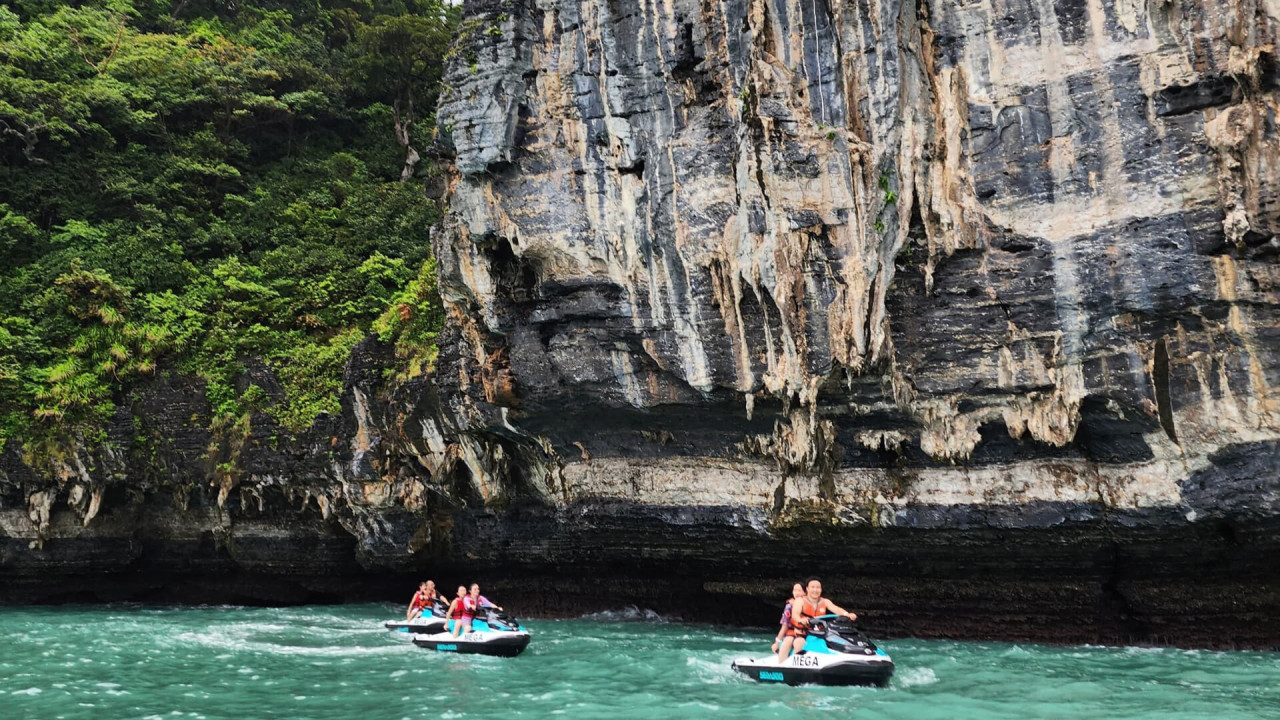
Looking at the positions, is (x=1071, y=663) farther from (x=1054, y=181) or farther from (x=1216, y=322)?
(x=1054, y=181)

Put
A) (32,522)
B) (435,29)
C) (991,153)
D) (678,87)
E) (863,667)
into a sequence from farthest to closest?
(435,29)
(32,522)
(678,87)
(991,153)
(863,667)

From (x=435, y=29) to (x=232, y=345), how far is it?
13.3m

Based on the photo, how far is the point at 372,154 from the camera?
29.6m

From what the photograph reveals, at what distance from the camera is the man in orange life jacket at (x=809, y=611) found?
11.6 m

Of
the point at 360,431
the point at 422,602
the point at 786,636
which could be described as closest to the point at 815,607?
the point at 786,636

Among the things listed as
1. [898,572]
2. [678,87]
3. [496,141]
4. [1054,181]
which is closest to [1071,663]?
[898,572]

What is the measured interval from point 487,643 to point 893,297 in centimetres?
787

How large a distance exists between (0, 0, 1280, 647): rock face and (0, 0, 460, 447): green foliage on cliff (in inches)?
199

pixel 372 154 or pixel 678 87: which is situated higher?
pixel 372 154

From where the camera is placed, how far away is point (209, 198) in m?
26.9

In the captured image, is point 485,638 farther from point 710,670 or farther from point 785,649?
point 785,649

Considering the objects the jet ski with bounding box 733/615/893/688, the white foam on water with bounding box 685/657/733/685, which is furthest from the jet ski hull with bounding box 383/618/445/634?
the jet ski with bounding box 733/615/893/688

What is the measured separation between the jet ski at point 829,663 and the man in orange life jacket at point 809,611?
8 centimetres

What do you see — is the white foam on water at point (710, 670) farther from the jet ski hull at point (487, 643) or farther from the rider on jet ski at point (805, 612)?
the jet ski hull at point (487, 643)
